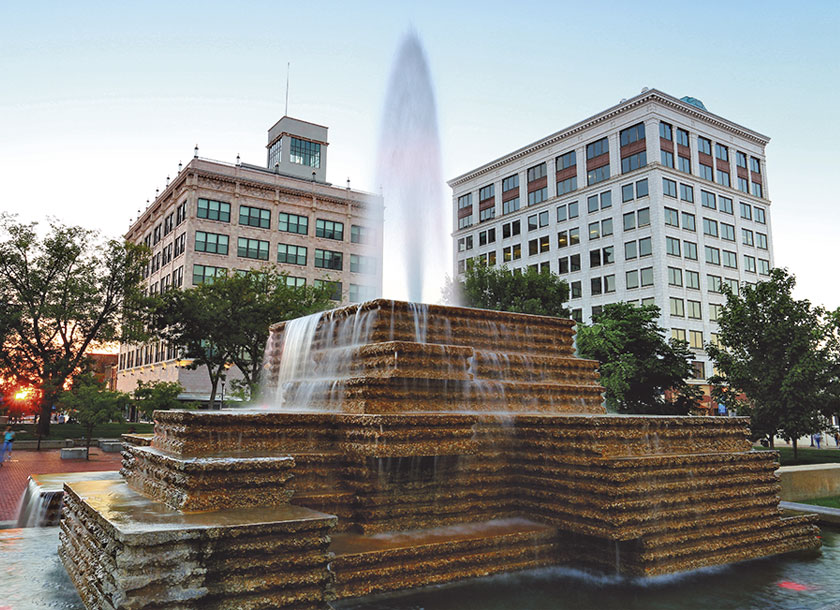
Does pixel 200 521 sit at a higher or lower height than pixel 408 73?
lower

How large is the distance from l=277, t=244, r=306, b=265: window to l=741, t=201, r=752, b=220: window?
50524mm

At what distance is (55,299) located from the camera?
133 ft

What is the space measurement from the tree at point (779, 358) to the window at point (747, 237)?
42.8 m

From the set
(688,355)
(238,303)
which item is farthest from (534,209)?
(238,303)

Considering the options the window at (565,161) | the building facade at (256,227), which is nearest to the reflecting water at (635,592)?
the building facade at (256,227)

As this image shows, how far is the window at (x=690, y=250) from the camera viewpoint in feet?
205

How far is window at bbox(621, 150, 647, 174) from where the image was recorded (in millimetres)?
62138

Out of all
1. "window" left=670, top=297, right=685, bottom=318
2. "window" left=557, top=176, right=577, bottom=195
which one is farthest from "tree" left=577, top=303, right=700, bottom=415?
"window" left=557, top=176, right=577, bottom=195

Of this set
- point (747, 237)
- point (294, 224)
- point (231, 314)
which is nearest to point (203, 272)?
point (294, 224)

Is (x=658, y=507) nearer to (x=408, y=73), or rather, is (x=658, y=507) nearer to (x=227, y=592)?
(x=227, y=592)

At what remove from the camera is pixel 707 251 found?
64438 mm

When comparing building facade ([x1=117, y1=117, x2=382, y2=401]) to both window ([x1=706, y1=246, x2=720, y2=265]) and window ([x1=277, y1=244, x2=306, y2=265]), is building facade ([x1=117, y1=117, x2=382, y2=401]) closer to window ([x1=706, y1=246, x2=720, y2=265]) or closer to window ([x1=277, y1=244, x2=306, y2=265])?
window ([x1=277, y1=244, x2=306, y2=265])

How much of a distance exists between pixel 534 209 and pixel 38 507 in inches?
2710

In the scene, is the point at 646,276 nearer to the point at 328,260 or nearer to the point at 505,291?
the point at 505,291
